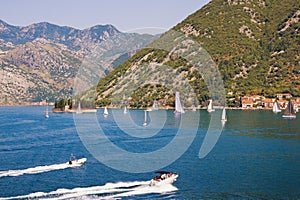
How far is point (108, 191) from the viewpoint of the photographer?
6894cm

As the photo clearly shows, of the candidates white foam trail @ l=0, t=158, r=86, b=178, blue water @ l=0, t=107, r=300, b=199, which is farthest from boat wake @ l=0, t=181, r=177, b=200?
white foam trail @ l=0, t=158, r=86, b=178

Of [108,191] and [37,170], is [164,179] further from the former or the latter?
[37,170]

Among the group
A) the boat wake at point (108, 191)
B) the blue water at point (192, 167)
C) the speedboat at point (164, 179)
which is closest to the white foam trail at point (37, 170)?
the blue water at point (192, 167)

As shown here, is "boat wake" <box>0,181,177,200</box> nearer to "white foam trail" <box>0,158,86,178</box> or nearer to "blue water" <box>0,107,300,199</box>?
"blue water" <box>0,107,300,199</box>

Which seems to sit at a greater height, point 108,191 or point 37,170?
point 37,170

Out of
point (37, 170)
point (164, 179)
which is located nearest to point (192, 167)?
point (164, 179)

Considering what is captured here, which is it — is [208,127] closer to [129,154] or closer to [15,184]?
[129,154]

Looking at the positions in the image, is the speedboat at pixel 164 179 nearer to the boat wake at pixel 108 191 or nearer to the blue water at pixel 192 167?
the boat wake at pixel 108 191

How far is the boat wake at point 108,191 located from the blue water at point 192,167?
1.69 feet

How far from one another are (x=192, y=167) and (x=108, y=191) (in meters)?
22.6

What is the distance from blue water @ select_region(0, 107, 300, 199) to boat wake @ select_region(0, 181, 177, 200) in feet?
1.69

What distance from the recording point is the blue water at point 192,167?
228 ft

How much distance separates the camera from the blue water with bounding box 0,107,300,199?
6936 centimetres

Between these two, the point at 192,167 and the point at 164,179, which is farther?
the point at 192,167
